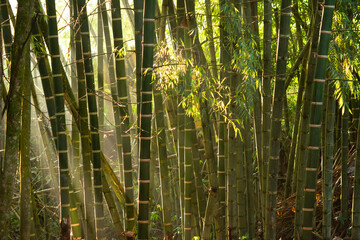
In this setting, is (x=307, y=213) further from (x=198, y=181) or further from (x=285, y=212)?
(x=285, y=212)

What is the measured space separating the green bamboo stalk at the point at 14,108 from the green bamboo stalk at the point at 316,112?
1.66m

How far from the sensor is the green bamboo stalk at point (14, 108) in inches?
88.4

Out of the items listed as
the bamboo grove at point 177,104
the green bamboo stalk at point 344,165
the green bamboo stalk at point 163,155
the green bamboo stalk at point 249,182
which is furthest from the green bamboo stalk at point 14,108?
the green bamboo stalk at point 344,165

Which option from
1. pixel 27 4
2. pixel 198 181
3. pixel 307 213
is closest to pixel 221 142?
pixel 198 181

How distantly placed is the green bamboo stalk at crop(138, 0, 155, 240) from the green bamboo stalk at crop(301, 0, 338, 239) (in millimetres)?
1020

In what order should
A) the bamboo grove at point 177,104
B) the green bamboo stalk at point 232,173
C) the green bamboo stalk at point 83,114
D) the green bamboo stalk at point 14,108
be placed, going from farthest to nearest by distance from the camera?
the green bamboo stalk at point 232,173, the green bamboo stalk at point 83,114, the bamboo grove at point 177,104, the green bamboo stalk at point 14,108

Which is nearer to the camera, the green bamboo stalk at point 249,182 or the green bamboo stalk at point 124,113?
the green bamboo stalk at point 124,113

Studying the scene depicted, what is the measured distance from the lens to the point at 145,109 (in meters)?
2.41

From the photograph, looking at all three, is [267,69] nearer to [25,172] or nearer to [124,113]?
[124,113]

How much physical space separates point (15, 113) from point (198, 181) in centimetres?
193

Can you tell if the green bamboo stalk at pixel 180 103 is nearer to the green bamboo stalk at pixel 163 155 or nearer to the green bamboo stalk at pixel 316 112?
the green bamboo stalk at pixel 163 155

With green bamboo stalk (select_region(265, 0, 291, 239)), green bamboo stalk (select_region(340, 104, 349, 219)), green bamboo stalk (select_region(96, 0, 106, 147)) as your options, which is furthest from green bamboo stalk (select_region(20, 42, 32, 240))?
green bamboo stalk (select_region(340, 104, 349, 219))

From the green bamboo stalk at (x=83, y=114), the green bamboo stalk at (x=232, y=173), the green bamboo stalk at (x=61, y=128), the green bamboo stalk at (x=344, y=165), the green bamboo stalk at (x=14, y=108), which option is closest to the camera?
the green bamboo stalk at (x=14, y=108)

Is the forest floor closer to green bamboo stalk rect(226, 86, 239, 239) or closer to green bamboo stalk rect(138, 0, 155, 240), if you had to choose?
green bamboo stalk rect(226, 86, 239, 239)
